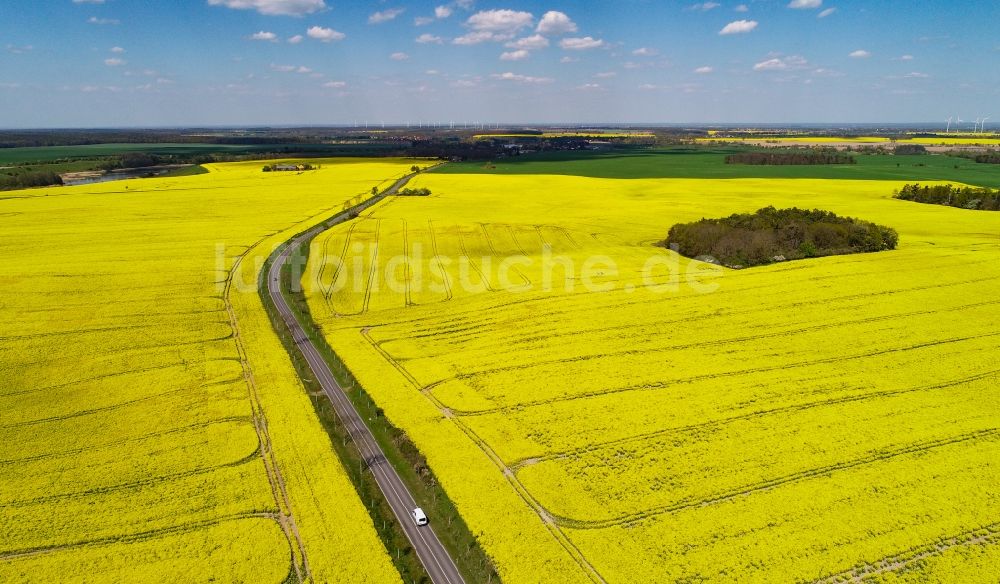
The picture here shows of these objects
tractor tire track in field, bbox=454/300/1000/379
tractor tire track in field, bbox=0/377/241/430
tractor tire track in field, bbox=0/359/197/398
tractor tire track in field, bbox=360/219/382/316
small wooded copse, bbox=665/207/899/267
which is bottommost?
tractor tire track in field, bbox=0/377/241/430

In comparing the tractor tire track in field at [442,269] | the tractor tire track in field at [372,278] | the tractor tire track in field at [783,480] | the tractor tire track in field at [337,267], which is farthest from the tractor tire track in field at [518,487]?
the tractor tire track in field at [337,267]

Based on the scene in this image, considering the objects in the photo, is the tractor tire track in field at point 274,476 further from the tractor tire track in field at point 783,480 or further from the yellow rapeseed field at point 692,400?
the tractor tire track in field at point 783,480

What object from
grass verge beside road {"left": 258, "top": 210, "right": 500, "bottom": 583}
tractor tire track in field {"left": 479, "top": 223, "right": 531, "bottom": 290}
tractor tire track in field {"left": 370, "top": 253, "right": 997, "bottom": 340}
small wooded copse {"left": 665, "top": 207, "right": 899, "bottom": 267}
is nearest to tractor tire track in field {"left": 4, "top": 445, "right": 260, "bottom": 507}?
grass verge beside road {"left": 258, "top": 210, "right": 500, "bottom": 583}

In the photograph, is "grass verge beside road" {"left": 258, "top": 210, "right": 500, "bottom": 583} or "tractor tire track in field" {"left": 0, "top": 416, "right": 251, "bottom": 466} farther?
"tractor tire track in field" {"left": 0, "top": 416, "right": 251, "bottom": 466}

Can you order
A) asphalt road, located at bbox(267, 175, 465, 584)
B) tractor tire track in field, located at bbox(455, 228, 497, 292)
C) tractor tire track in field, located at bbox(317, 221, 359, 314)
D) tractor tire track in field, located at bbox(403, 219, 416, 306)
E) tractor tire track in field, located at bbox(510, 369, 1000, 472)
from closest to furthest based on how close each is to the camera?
asphalt road, located at bbox(267, 175, 465, 584), tractor tire track in field, located at bbox(510, 369, 1000, 472), tractor tire track in field, located at bbox(403, 219, 416, 306), tractor tire track in field, located at bbox(317, 221, 359, 314), tractor tire track in field, located at bbox(455, 228, 497, 292)

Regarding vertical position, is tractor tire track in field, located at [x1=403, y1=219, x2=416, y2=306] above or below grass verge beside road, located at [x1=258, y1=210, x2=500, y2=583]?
above

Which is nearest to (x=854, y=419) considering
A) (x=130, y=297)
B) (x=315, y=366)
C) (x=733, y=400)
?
(x=733, y=400)

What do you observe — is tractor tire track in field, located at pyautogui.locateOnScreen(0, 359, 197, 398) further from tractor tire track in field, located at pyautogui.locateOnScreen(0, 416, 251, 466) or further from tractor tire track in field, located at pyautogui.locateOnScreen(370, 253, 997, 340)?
tractor tire track in field, located at pyautogui.locateOnScreen(370, 253, 997, 340)
